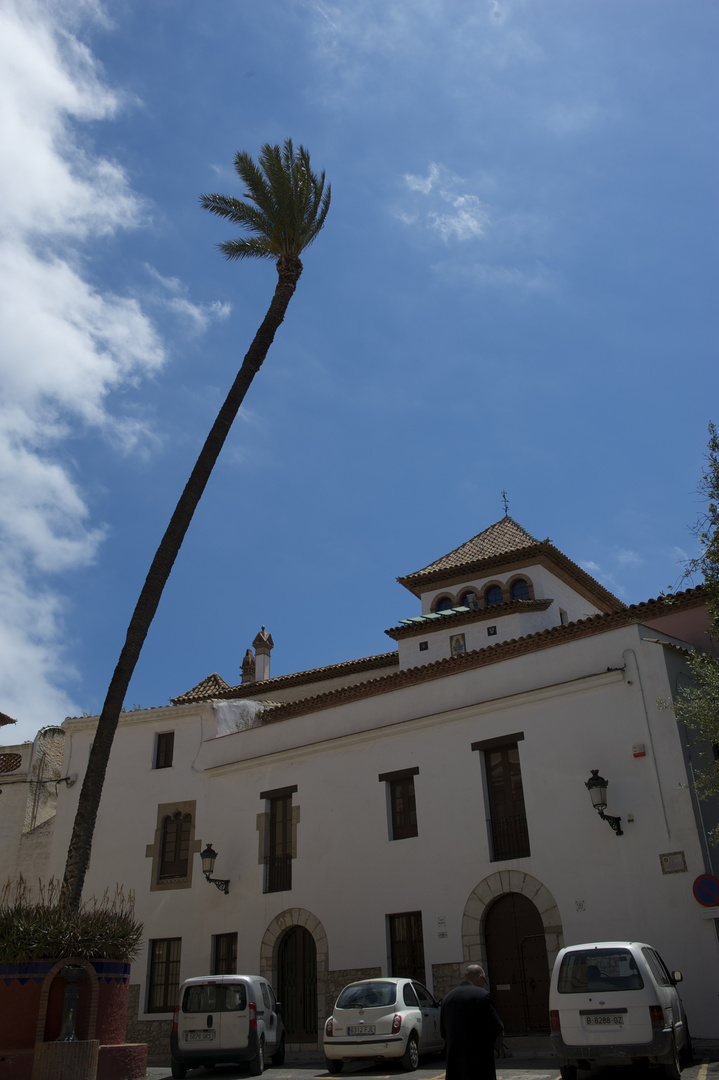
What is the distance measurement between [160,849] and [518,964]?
8.87 metres

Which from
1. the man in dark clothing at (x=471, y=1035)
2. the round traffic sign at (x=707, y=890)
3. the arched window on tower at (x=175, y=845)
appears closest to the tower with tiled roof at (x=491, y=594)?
the arched window on tower at (x=175, y=845)

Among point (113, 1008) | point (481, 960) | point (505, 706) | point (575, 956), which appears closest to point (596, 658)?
point (505, 706)

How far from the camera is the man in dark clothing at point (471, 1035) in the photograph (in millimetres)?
6316

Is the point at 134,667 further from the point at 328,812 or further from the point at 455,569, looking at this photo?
the point at 455,569

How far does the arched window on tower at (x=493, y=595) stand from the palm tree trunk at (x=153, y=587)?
44.0ft

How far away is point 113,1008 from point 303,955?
7.55 metres

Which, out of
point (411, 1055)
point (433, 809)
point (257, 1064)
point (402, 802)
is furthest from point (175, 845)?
point (411, 1055)

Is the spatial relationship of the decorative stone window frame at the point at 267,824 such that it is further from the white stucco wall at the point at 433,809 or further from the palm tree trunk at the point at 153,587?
the palm tree trunk at the point at 153,587

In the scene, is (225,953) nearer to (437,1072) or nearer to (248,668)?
(437,1072)

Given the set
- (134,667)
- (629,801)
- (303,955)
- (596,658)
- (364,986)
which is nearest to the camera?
(364,986)

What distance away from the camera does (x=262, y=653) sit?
31344 millimetres

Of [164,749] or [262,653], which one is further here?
[262,653]

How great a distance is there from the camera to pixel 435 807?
16234 mm

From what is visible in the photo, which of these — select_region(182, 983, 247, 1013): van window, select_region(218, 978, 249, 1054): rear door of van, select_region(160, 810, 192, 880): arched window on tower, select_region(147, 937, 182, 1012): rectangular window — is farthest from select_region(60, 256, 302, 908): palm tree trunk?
select_region(147, 937, 182, 1012): rectangular window
